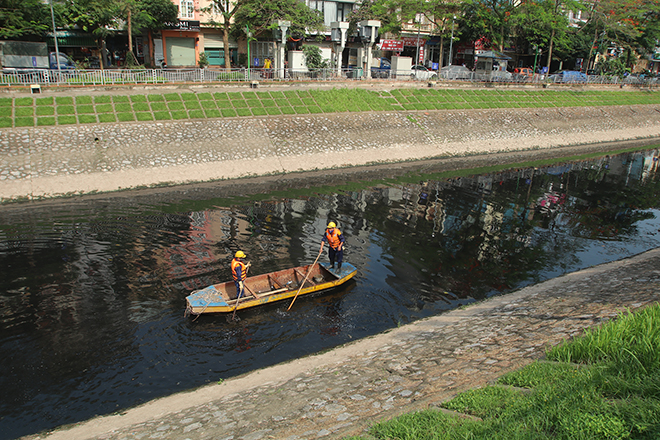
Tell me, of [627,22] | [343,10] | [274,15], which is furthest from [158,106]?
[627,22]

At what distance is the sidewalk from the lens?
28.6 ft

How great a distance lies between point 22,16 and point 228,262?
3202 cm

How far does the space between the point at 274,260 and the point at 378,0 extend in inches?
1794

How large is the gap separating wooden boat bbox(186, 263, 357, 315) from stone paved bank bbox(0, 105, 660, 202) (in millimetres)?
14613

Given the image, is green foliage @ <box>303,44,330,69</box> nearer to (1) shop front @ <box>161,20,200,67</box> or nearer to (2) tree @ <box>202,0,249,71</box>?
(2) tree @ <box>202,0,249,71</box>

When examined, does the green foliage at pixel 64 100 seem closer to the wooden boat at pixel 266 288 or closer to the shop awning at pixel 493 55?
the wooden boat at pixel 266 288

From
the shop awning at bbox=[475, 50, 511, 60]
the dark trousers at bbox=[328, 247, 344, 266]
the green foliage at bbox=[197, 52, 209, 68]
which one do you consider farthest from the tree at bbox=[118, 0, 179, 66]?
the shop awning at bbox=[475, 50, 511, 60]

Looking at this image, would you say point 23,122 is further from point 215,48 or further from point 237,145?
point 215,48

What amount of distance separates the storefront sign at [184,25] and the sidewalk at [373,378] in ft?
147

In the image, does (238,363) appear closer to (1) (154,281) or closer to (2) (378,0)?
(1) (154,281)

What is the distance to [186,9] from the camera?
48.8 meters

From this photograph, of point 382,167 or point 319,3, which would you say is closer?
point 382,167

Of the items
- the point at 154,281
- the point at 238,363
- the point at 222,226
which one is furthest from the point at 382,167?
the point at 238,363

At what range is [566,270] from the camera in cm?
1836
